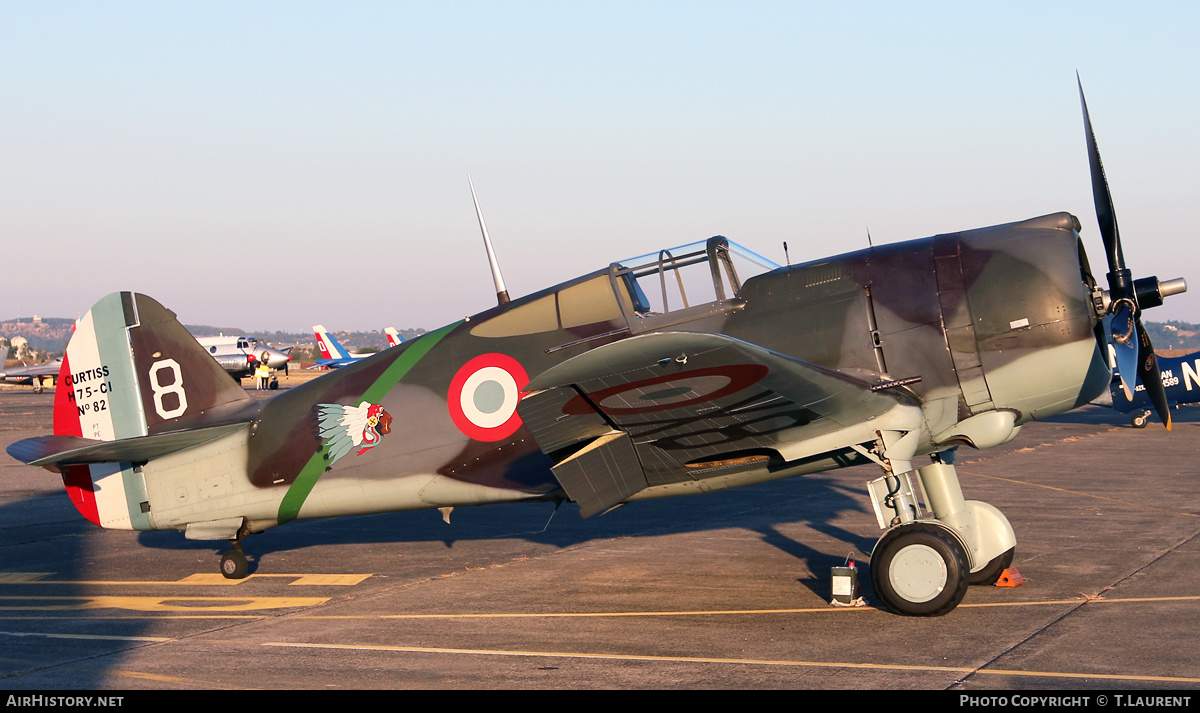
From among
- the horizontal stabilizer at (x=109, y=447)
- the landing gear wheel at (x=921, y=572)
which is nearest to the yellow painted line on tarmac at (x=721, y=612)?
the landing gear wheel at (x=921, y=572)

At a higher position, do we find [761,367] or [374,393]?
[374,393]

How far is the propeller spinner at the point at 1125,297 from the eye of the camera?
769 cm

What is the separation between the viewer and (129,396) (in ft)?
32.9

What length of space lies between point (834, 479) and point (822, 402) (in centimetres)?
974

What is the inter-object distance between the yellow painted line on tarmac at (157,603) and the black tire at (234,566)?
634 mm

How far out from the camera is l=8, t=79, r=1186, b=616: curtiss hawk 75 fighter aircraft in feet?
24.1

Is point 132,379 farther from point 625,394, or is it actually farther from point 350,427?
point 625,394

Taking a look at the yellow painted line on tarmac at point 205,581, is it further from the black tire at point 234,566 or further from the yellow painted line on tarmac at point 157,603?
the yellow painted line on tarmac at point 157,603

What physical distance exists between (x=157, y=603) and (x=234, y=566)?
0.90 meters

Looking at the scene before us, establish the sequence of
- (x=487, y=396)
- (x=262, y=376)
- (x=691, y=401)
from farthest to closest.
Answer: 1. (x=262, y=376)
2. (x=487, y=396)
3. (x=691, y=401)

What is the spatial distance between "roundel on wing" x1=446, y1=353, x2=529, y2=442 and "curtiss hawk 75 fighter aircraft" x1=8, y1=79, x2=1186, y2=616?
20 mm

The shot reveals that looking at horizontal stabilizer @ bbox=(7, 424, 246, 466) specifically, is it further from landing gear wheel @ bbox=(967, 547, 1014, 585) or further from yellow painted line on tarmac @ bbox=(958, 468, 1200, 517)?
yellow painted line on tarmac @ bbox=(958, 468, 1200, 517)

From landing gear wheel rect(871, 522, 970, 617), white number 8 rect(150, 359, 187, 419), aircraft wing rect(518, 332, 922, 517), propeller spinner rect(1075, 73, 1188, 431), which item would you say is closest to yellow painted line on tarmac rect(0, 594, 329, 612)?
white number 8 rect(150, 359, 187, 419)

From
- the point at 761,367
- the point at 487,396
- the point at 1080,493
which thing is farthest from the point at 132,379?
the point at 1080,493
